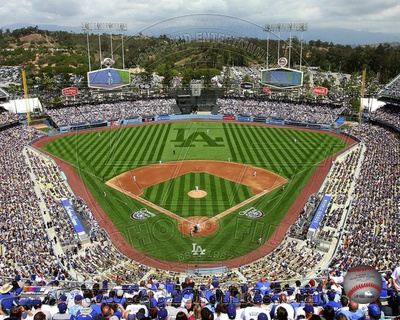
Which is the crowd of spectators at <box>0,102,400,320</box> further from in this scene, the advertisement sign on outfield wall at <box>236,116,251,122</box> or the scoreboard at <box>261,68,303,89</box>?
the scoreboard at <box>261,68,303,89</box>

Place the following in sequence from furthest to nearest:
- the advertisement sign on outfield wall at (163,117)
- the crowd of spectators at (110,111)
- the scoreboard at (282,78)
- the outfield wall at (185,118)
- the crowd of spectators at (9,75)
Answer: the crowd of spectators at (9,75), the advertisement sign on outfield wall at (163,117), the scoreboard at (282,78), the crowd of spectators at (110,111), the outfield wall at (185,118)

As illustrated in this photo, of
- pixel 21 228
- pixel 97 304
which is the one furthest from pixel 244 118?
pixel 97 304

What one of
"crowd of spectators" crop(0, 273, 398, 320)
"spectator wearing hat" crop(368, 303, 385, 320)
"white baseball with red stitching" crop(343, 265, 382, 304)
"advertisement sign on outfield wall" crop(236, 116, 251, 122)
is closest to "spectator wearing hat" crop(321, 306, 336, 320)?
"crowd of spectators" crop(0, 273, 398, 320)

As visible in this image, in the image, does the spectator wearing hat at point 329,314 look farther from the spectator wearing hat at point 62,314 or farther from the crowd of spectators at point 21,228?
the crowd of spectators at point 21,228

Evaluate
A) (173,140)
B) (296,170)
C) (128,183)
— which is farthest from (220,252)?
(173,140)

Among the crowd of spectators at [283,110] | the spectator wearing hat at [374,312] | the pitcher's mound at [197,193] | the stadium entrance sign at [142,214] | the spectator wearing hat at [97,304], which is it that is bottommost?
the stadium entrance sign at [142,214]

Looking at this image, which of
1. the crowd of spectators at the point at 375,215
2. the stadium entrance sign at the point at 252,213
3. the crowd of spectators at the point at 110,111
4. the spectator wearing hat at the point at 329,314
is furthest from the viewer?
the crowd of spectators at the point at 110,111

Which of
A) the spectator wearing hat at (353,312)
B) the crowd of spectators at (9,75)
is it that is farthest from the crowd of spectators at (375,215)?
the crowd of spectators at (9,75)
